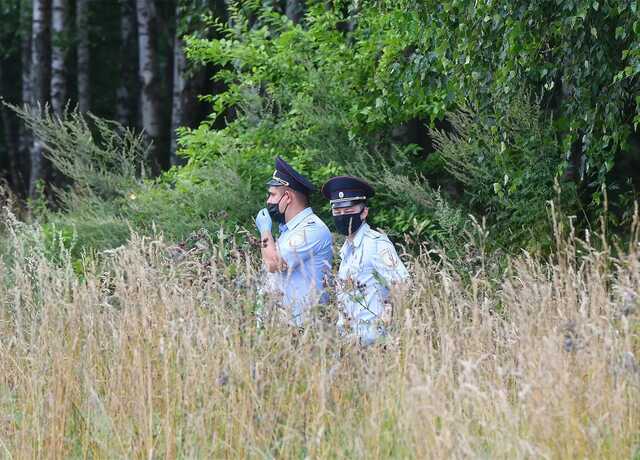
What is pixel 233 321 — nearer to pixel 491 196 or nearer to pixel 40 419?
pixel 40 419

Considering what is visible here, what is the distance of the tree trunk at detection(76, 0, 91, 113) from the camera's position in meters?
23.8

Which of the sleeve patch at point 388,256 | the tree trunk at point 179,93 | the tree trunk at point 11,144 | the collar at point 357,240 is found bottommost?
the tree trunk at point 11,144

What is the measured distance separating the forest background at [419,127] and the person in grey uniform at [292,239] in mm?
590

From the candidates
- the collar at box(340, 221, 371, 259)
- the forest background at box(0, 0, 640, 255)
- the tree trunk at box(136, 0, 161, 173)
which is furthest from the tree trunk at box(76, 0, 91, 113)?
the collar at box(340, 221, 371, 259)

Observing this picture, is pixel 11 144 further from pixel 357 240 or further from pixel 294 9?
pixel 357 240

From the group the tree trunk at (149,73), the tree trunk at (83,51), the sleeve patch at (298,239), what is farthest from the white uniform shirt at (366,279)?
the tree trunk at (83,51)

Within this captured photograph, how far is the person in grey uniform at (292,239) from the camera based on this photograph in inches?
270

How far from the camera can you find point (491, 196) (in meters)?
9.99

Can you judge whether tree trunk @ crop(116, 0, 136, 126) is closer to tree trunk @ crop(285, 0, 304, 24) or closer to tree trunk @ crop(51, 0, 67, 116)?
tree trunk @ crop(51, 0, 67, 116)

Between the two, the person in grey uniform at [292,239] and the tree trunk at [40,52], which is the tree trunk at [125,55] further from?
the person in grey uniform at [292,239]

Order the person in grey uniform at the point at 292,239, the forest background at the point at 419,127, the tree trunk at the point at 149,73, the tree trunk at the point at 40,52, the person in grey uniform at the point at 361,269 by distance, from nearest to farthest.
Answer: the person in grey uniform at the point at 361,269
the person in grey uniform at the point at 292,239
the forest background at the point at 419,127
the tree trunk at the point at 149,73
the tree trunk at the point at 40,52

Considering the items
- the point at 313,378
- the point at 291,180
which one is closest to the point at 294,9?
the point at 291,180

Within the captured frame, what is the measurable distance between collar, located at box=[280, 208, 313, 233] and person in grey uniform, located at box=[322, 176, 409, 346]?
258 millimetres

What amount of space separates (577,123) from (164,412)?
13.7 feet
